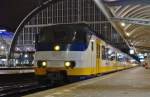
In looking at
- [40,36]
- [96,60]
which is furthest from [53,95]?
[96,60]

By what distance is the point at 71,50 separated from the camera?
74.6ft

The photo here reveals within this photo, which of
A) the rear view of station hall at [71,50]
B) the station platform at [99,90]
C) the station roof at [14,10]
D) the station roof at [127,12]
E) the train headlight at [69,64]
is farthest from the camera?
the station roof at [14,10]

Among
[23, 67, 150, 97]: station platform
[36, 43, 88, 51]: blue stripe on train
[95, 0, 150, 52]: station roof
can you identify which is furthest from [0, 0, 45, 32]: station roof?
[23, 67, 150, 97]: station platform

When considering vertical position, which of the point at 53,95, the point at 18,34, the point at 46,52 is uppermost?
the point at 18,34

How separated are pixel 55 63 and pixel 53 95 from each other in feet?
25.5

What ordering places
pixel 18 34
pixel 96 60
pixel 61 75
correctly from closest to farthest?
pixel 61 75, pixel 96 60, pixel 18 34

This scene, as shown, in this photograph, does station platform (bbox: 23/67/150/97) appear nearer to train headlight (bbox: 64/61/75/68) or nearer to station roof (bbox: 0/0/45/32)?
train headlight (bbox: 64/61/75/68)

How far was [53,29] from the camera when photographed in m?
A: 23.9

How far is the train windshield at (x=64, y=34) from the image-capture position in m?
23.3

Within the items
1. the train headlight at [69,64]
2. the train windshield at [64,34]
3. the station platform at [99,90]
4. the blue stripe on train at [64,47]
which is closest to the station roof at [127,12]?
the train windshield at [64,34]

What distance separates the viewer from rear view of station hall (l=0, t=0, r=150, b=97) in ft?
68.7

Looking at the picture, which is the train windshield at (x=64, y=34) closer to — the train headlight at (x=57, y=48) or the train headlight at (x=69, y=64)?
the train headlight at (x=57, y=48)

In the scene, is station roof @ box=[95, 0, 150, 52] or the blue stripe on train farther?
station roof @ box=[95, 0, 150, 52]

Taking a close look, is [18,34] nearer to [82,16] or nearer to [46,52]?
[82,16]
